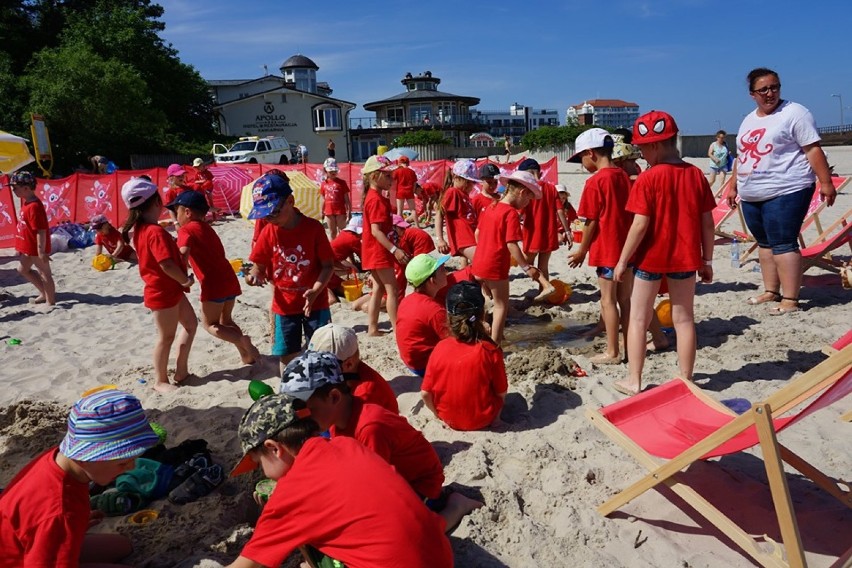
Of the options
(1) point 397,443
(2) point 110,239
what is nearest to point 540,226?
(1) point 397,443

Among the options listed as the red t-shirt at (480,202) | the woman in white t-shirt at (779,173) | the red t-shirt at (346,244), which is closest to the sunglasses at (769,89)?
the woman in white t-shirt at (779,173)

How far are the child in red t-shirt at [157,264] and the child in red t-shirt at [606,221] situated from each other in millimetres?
3152

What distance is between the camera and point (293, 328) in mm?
4688

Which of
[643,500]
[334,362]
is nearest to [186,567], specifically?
[334,362]

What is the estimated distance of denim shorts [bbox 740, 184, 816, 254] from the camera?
5.52 m

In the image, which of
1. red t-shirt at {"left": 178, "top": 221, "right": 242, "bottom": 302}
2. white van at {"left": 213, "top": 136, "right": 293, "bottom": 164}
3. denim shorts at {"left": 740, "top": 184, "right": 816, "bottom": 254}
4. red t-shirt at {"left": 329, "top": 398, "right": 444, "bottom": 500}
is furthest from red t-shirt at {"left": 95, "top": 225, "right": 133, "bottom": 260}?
white van at {"left": 213, "top": 136, "right": 293, "bottom": 164}

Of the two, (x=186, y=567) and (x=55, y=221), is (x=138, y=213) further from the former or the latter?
(x=55, y=221)

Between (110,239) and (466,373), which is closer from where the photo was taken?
(466,373)

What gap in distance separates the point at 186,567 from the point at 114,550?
1.14ft

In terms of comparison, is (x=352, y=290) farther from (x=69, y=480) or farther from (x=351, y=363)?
(x=69, y=480)

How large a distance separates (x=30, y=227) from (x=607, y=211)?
7.11m

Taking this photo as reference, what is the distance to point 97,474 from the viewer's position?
234 cm

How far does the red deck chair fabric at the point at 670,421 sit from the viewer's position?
2883mm

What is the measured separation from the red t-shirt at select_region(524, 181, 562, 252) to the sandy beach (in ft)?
2.29
